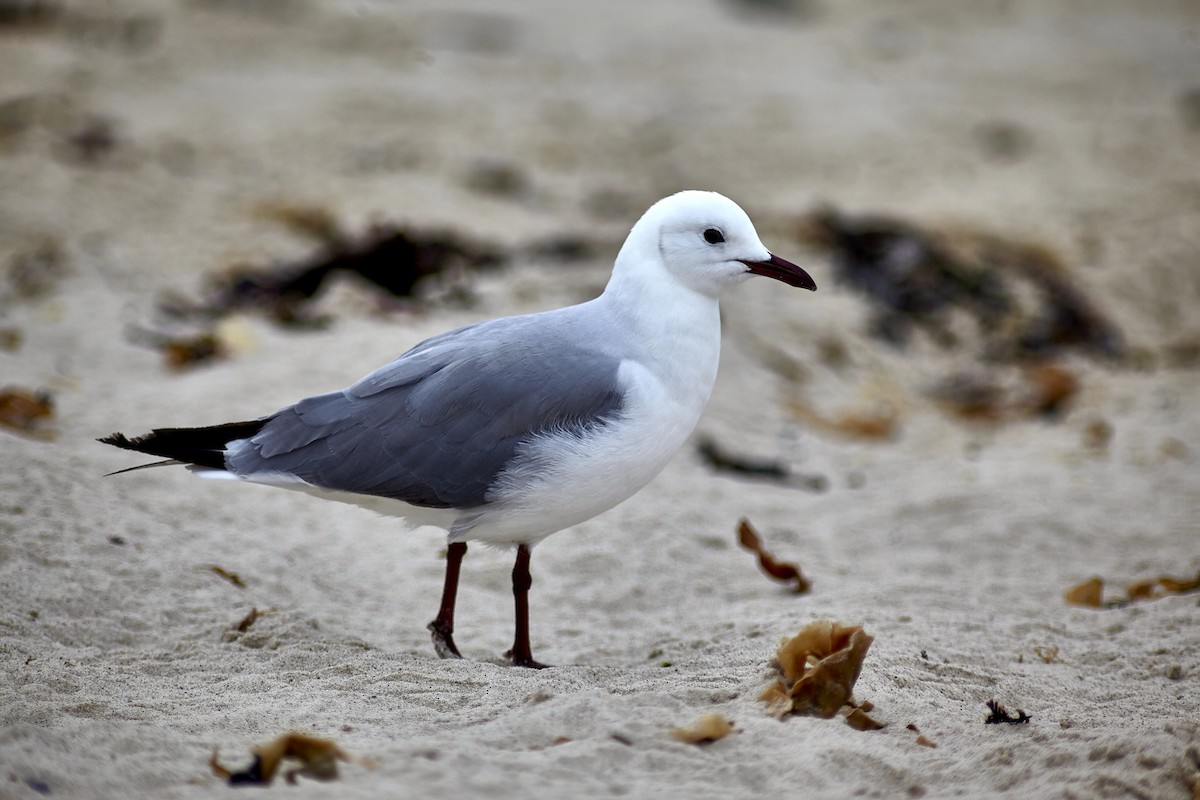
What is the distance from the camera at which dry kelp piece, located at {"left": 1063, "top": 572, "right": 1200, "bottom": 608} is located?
4371 mm

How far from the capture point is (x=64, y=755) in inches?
105

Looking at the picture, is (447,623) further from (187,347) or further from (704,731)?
(187,347)

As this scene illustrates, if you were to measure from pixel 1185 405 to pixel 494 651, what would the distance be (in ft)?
16.3

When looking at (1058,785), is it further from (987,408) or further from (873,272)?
(873,272)

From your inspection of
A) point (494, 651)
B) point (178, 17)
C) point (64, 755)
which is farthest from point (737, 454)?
point (178, 17)

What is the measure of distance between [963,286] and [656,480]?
4085 mm

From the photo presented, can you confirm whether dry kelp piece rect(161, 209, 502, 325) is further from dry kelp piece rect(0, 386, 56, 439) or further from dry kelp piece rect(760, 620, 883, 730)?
dry kelp piece rect(760, 620, 883, 730)

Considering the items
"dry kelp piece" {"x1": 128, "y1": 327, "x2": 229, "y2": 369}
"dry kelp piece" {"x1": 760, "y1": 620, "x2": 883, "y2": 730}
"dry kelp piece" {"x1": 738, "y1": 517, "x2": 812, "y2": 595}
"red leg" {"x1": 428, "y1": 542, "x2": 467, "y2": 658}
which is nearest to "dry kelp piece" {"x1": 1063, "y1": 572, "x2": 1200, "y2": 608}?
"dry kelp piece" {"x1": 738, "y1": 517, "x2": 812, "y2": 595}

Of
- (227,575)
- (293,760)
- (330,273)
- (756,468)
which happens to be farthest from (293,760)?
(330,273)

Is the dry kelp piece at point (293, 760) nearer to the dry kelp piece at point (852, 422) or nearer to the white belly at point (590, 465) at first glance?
the white belly at point (590, 465)

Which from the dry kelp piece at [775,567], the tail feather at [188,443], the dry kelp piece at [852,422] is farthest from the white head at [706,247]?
the dry kelp piece at [852,422]

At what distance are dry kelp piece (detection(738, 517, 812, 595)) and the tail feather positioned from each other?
1.95 meters

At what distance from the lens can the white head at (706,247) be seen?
3.68 metres

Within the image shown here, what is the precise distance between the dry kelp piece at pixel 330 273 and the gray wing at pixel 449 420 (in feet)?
11.3
